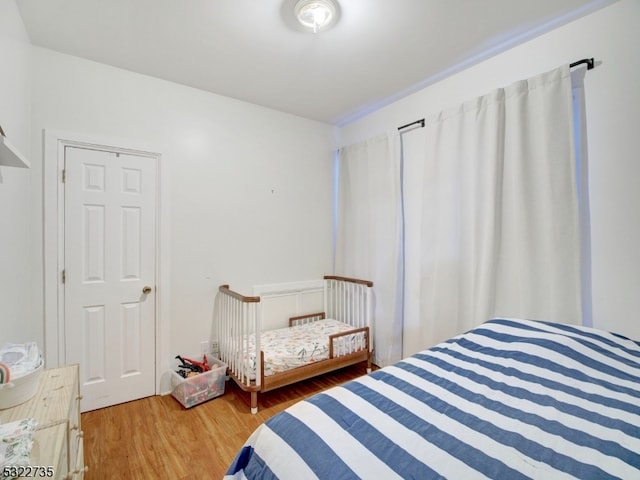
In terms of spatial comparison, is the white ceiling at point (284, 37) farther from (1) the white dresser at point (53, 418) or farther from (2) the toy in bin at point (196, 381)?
(2) the toy in bin at point (196, 381)

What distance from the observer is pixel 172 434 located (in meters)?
1.98

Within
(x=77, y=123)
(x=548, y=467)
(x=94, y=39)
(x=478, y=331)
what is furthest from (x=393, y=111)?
(x=548, y=467)

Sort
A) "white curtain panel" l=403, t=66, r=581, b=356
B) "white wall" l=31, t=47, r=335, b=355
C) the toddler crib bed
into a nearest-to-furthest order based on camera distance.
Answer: "white curtain panel" l=403, t=66, r=581, b=356, "white wall" l=31, t=47, r=335, b=355, the toddler crib bed

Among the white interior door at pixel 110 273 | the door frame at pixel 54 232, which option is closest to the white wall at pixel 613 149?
the white interior door at pixel 110 273

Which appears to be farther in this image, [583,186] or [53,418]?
[583,186]

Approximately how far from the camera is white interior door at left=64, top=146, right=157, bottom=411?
2.18m

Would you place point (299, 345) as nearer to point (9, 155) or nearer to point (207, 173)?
point (207, 173)

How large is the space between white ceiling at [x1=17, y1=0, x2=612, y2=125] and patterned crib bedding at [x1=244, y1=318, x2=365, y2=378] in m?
2.16

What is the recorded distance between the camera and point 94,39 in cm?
198

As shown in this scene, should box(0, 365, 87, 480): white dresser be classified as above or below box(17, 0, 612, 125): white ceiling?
below

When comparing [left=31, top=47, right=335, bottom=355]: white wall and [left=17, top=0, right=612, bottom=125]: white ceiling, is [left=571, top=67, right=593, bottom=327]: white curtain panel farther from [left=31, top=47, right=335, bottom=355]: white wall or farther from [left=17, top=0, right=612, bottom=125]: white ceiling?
[left=31, top=47, right=335, bottom=355]: white wall

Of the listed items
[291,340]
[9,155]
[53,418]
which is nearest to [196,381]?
[291,340]

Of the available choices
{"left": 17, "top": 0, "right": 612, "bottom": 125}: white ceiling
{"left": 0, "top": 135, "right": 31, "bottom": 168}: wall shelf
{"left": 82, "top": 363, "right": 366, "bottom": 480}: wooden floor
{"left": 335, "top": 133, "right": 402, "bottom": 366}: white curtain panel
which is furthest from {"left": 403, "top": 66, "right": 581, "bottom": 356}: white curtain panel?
{"left": 0, "top": 135, "right": 31, "bottom": 168}: wall shelf

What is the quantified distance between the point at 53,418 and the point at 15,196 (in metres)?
1.37
